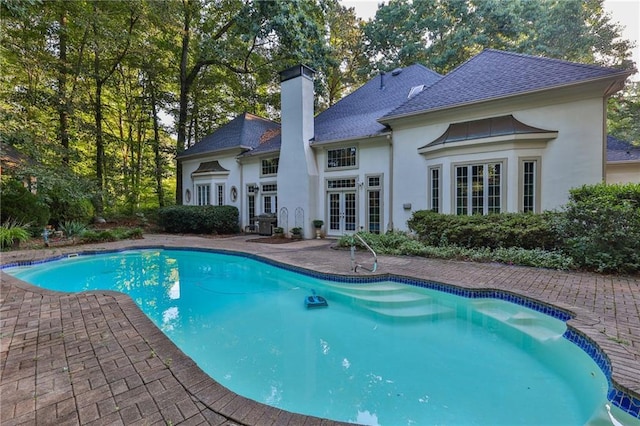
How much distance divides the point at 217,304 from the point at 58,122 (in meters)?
16.2

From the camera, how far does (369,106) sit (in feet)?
44.0

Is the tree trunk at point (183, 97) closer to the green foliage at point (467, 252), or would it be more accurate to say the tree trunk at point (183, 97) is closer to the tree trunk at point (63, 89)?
the tree trunk at point (63, 89)

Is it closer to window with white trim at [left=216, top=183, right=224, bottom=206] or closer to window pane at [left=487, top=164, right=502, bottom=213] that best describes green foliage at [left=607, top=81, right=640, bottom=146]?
window pane at [left=487, top=164, right=502, bottom=213]

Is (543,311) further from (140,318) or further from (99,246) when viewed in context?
(99,246)

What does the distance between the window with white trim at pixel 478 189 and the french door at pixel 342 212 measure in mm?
4029

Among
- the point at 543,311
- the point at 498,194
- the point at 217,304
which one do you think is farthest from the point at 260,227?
the point at 543,311

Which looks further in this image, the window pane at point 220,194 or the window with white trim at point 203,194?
the window with white trim at point 203,194

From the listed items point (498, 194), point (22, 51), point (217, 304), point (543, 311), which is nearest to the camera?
point (543, 311)

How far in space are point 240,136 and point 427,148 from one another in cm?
1019

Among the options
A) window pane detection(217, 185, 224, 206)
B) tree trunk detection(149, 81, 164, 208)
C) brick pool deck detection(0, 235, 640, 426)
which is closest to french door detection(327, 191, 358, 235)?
brick pool deck detection(0, 235, 640, 426)

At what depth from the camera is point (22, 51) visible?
1206 centimetres

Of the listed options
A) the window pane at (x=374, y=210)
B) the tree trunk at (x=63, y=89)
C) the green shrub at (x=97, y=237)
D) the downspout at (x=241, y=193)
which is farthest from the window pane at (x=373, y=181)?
the tree trunk at (x=63, y=89)

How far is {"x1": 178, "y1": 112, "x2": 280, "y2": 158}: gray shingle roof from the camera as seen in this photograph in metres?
15.9

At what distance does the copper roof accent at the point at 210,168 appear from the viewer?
16.1 m
